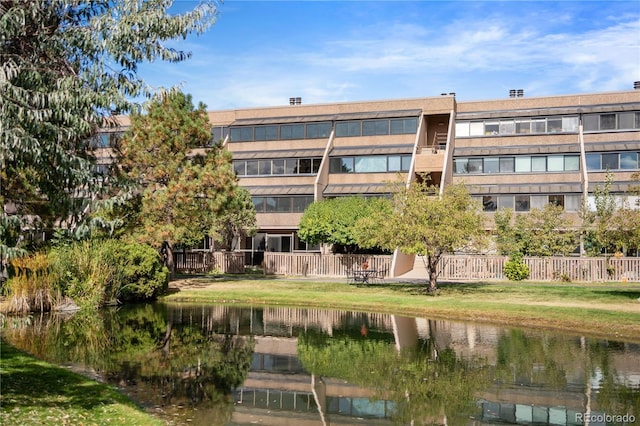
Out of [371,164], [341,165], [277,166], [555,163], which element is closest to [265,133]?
[277,166]

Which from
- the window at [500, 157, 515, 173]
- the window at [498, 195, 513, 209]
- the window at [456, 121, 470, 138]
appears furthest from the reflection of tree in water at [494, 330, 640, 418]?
the window at [456, 121, 470, 138]

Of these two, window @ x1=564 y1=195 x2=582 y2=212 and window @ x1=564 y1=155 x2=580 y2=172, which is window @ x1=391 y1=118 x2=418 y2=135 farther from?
window @ x1=564 y1=195 x2=582 y2=212

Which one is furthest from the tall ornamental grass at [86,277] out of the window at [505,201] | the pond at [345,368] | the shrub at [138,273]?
the window at [505,201]

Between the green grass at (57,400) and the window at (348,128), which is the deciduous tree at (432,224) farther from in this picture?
the window at (348,128)

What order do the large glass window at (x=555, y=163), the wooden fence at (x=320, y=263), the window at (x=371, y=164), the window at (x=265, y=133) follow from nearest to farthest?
the wooden fence at (x=320, y=263) < the large glass window at (x=555, y=163) < the window at (x=371, y=164) < the window at (x=265, y=133)

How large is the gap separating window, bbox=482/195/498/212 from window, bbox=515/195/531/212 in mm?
1556

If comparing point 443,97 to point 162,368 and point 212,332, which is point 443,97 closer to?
point 212,332

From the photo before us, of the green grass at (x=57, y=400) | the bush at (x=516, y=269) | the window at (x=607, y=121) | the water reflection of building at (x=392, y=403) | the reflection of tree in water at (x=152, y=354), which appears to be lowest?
the water reflection of building at (x=392, y=403)

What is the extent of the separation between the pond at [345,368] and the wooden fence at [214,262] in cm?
2166

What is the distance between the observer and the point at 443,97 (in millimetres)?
53531

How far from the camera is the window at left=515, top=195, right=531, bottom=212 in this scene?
49.9 meters

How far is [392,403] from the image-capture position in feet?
42.1

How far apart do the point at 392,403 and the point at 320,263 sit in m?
31.6

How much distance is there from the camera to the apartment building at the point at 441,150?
162ft
